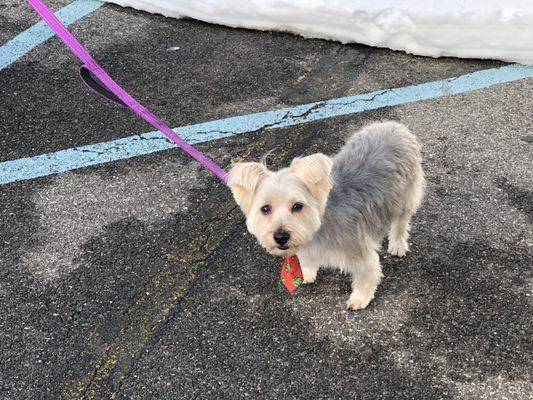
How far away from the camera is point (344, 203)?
11.7ft

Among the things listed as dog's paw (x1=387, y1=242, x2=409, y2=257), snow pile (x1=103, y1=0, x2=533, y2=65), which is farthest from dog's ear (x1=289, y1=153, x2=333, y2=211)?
snow pile (x1=103, y1=0, x2=533, y2=65)

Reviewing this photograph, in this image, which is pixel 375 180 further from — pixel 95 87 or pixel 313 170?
pixel 95 87

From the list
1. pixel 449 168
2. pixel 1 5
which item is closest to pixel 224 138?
pixel 449 168

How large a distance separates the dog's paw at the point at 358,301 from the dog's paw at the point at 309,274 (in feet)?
1.03

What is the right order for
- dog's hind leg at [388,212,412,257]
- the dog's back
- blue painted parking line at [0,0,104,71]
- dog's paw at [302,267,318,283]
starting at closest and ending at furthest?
the dog's back, dog's paw at [302,267,318,283], dog's hind leg at [388,212,412,257], blue painted parking line at [0,0,104,71]

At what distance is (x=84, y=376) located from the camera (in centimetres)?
352

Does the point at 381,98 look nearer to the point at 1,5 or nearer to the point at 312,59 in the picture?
the point at 312,59

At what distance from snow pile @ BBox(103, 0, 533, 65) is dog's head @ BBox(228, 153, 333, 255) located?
138 inches

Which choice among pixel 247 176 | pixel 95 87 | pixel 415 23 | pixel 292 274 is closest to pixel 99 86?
pixel 95 87

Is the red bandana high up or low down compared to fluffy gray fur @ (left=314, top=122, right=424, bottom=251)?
down

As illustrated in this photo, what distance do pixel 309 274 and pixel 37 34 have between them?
4.96 m

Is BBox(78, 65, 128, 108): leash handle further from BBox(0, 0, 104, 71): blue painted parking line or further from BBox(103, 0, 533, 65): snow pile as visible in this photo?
BBox(103, 0, 533, 65): snow pile

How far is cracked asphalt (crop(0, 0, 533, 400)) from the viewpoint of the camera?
3.49 m

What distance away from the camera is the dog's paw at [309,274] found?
3915 mm
